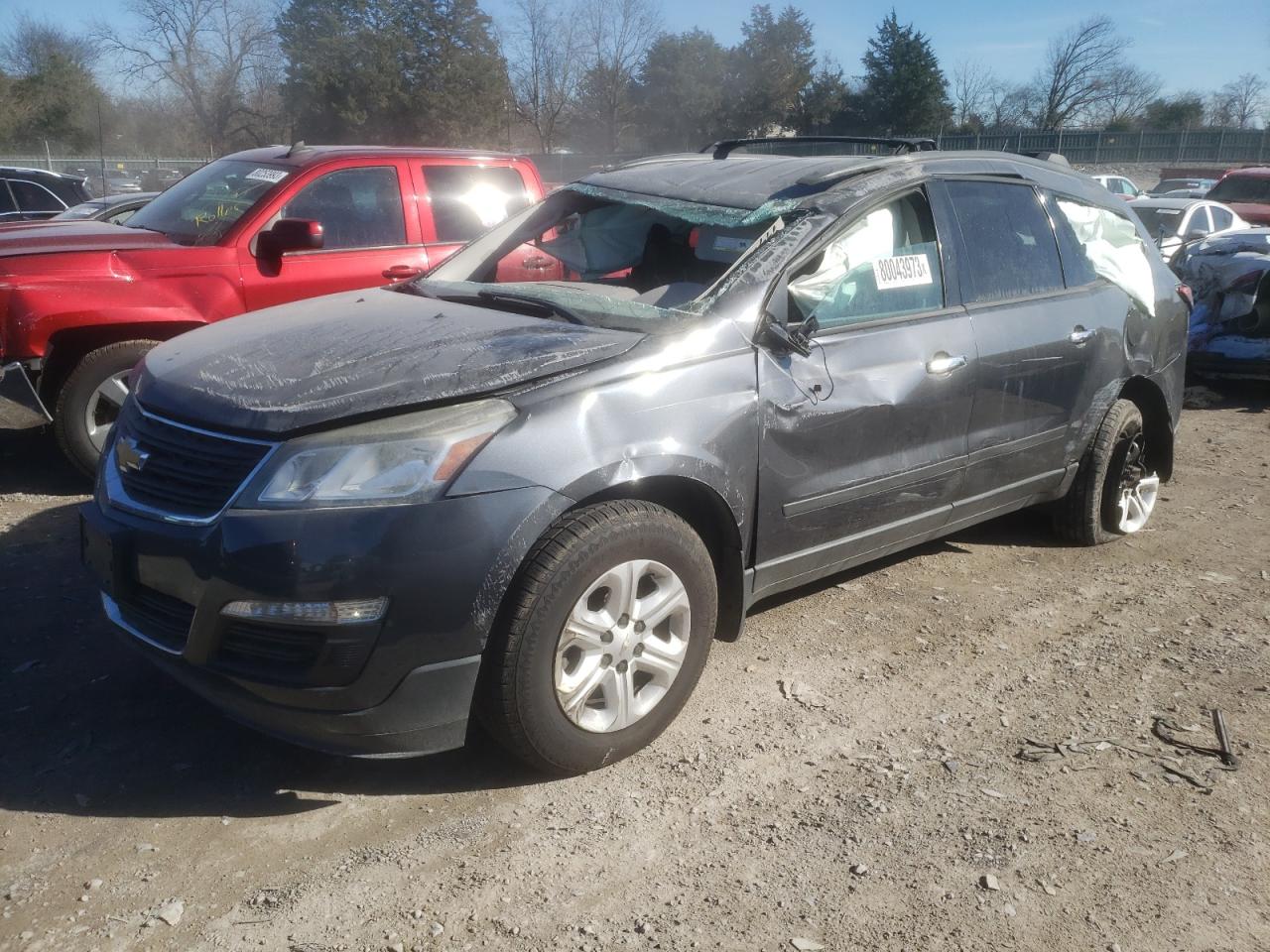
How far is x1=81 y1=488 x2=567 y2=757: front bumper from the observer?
8.53 ft

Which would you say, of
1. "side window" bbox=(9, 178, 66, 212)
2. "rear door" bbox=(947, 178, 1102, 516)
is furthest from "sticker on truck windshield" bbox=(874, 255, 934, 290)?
"side window" bbox=(9, 178, 66, 212)

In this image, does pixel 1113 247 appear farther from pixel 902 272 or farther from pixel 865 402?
pixel 865 402

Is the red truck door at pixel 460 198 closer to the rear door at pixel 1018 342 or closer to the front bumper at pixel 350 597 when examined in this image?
the rear door at pixel 1018 342

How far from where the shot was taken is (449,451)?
271 centimetres

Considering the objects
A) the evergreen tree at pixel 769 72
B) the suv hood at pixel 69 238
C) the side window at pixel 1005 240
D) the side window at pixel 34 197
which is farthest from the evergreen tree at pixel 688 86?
the side window at pixel 1005 240

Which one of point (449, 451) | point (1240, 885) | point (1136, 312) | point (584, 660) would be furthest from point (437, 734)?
point (1136, 312)

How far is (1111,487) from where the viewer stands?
16.6ft

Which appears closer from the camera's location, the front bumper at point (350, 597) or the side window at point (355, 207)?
the front bumper at point (350, 597)

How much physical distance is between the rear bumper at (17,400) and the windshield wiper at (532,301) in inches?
105

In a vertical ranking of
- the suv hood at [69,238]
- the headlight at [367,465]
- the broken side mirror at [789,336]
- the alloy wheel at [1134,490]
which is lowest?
the alloy wheel at [1134,490]

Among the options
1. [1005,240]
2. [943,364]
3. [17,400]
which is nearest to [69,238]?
[17,400]

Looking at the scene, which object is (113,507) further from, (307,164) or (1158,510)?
(1158,510)

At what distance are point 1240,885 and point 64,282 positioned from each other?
5399mm

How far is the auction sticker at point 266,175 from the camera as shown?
6.20 m
